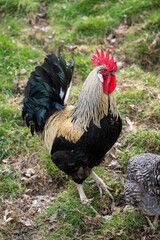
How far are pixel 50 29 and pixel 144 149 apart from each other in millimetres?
4442

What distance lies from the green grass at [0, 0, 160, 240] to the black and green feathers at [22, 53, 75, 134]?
3.10ft

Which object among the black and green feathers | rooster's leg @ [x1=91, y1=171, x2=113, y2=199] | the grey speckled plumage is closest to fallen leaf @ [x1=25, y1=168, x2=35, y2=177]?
the black and green feathers

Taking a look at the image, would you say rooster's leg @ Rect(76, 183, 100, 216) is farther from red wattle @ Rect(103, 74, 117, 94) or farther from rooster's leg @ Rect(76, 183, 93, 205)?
red wattle @ Rect(103, 74, 117, 94)

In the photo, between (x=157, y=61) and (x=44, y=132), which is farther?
(x=157, y=61)

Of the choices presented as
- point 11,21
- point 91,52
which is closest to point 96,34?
point 91,52

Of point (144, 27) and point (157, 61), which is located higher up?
point (144, 27)

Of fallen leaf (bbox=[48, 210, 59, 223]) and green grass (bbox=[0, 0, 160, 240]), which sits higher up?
green grass (bbox=[0, 0, 160, 240])

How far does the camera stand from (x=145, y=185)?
3504 mm

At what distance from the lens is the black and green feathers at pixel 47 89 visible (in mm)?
4230

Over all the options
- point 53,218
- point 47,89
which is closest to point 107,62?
point 47,89

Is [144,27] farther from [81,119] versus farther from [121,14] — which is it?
[81,119]

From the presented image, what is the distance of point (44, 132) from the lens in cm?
438

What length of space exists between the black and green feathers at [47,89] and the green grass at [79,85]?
95 centimetres

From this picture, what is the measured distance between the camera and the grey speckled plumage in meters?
3.41
